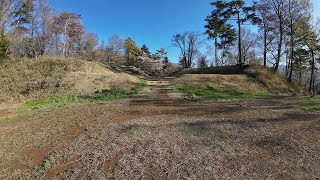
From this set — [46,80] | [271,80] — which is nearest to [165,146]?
[46,80]

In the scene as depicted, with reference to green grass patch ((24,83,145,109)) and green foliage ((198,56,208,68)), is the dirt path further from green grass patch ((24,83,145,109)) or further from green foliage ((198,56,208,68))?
green foliage ((198,56,208,68))

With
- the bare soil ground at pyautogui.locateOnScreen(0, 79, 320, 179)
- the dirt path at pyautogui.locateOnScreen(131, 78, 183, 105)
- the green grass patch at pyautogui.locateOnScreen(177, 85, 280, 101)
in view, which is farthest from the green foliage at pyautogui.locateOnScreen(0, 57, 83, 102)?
the green grass patch at pyautogui.locateOnScreen(177, 85, 280, 101)

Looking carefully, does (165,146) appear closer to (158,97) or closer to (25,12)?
(158,97)

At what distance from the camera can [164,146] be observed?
14.0ft

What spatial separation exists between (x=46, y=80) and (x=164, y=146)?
11753 millimetres

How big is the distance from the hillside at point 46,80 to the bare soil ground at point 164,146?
5511 millimetres

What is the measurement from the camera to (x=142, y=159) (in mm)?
3717

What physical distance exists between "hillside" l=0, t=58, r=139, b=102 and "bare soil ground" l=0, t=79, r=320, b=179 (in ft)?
18.1

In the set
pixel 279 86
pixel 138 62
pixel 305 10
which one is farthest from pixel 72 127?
pixel 138 62

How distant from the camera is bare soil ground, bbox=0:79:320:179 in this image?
3.33 meters

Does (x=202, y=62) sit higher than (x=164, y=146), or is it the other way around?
(x=202, y=62)

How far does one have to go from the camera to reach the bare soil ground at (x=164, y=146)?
3332 millimetres

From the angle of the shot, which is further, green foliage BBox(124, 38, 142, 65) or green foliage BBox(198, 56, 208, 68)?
green foliage BBox(124, 38, 142, 65)

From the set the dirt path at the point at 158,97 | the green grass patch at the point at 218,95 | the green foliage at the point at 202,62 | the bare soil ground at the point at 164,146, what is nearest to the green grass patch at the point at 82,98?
the dirt path at the point at 158,97
